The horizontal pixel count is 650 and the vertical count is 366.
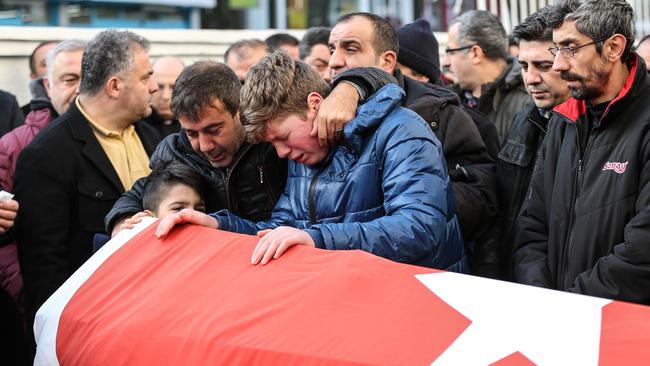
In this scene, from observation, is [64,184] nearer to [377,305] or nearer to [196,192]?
[196,192]

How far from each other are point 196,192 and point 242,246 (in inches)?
26.9

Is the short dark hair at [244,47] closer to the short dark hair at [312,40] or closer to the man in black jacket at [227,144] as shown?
the short dark hair at [312,40]

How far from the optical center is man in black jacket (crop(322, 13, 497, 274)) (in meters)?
4.30

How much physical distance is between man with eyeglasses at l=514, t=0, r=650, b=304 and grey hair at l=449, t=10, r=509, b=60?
2227mm

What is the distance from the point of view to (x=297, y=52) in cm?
759

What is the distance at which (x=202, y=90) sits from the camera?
13.1 ft

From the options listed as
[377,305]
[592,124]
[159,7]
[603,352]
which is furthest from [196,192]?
[159,7]

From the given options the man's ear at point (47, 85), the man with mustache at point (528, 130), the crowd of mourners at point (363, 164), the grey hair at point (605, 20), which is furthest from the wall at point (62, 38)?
the grey hair at point (605, 20)

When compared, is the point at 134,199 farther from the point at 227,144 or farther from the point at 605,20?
the point at 605,20

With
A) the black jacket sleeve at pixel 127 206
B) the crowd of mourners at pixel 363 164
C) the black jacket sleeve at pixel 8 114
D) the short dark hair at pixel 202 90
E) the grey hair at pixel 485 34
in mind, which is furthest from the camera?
the black jacket sleeve at pixel 8 114

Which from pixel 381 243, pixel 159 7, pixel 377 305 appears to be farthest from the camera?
pixel 159 7

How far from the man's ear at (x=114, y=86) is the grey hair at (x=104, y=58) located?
0.02 metres

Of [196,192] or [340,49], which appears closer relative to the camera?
[196,192]

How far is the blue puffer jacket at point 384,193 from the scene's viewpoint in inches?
132
